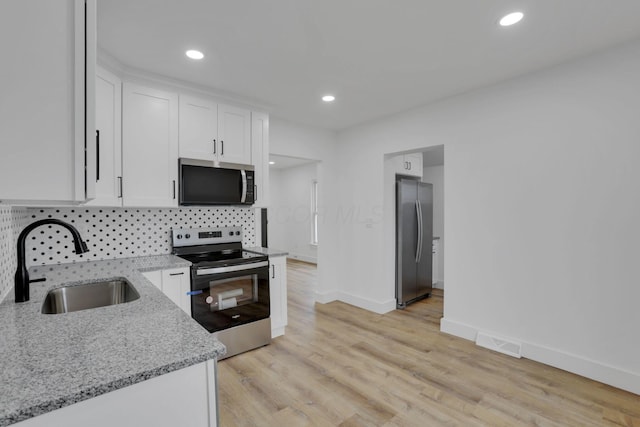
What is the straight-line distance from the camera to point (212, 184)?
294 centimetres

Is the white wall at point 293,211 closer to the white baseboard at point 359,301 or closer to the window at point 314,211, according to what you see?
the window at point 314,211

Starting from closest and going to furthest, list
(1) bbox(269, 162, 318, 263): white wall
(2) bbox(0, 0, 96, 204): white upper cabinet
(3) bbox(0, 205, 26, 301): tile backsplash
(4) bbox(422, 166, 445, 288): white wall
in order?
(2) bbox(0, 0, 96, 204): white upper cabinet < (3) bbox(0, 205, 26, 301): tile backsplash < (4) bbox(422, 166, 445, 288): white wall < (1) bbox(269, 162, 318, 263): white wall

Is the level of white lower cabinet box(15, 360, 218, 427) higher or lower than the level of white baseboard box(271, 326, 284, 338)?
higher

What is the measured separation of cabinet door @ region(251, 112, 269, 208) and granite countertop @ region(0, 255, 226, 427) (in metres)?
1.91

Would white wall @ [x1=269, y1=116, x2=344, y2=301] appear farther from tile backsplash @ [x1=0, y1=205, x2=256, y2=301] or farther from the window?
the window

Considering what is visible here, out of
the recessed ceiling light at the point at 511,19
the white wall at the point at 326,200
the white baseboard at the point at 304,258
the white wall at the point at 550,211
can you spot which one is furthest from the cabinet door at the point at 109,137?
the white baseboard at the point at 304,258

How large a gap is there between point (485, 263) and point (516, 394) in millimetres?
1170

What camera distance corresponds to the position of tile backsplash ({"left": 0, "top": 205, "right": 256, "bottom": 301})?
7.44ft

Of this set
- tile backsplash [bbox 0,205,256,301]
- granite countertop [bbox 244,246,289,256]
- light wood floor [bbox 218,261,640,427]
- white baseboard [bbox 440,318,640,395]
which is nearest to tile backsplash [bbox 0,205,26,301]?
tile backsplash [bbox 0,205,256,301]

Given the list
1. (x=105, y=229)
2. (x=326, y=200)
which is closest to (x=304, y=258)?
(x=326, y=200)

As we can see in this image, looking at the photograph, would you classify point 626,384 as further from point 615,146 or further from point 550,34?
point 550,34

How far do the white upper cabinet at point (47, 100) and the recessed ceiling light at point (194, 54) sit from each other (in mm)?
1550

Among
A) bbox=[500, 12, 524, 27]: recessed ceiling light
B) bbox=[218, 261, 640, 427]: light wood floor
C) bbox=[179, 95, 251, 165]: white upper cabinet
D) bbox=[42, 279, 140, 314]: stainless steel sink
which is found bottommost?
bbox=[218, 261, 640, 427]: light wood floor

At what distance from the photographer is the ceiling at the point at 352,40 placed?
1.81 metres
